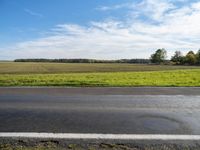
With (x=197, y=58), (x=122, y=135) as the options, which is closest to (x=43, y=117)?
(x=122, y=135)

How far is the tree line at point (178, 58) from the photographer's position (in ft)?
336

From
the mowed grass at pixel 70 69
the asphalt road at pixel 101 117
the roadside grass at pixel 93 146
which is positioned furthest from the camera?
the mowed grass at pixel 70 69

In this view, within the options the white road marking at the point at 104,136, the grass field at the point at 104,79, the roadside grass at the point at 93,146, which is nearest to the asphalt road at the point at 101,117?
the white road marking at the point at 104,136

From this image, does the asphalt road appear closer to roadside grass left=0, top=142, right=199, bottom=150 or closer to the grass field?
roadside grass left=0, top=142, right=199, bottom=150

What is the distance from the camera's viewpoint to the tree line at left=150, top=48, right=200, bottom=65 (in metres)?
102

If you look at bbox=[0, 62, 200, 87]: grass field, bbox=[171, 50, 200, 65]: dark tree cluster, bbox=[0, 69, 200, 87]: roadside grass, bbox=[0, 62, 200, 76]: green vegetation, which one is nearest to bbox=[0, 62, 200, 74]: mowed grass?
bbox=[0, 62, 200, 76]: green vegetation

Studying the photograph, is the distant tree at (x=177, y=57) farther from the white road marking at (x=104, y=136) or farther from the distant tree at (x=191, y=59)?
the white road marking at (x=104, y=136)

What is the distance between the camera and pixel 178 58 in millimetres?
121375

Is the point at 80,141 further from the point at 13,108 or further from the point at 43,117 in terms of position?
the point at 13,108

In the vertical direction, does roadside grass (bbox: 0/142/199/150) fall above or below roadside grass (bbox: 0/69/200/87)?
below

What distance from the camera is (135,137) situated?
4.91 meters

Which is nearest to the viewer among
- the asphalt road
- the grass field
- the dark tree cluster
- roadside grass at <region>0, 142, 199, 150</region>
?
roadside grass at <region>0, 142, 199, 150</region>

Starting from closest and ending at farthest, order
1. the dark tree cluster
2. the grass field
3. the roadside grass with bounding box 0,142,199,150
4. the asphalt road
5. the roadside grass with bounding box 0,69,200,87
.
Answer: the roadside grass with bounding box 0,142,199,150 < the asphalt road < the roadside grass with bounding box 0,69,200,87 < the grass field < the dark tree cluster

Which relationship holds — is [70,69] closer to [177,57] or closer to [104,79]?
[104,79]
